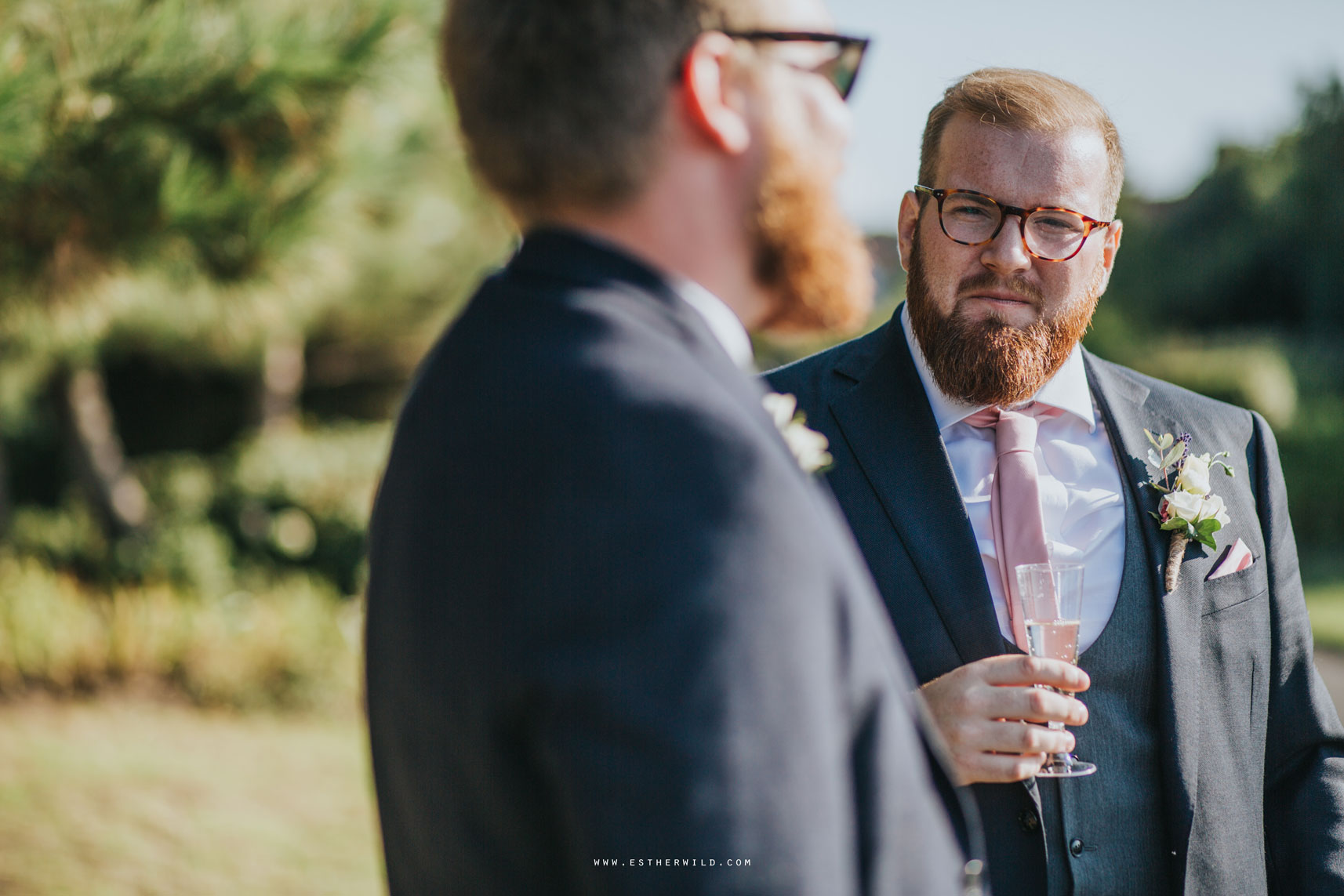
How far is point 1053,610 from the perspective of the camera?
170cm

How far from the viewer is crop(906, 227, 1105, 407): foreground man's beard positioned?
1.99 m

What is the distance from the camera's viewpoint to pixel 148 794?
548 centimetres

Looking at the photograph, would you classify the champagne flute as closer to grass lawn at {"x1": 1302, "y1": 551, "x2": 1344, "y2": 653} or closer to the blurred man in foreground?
the blurred man in foreground

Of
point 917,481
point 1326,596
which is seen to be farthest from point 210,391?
point 917,481

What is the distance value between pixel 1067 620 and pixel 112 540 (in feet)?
29.7

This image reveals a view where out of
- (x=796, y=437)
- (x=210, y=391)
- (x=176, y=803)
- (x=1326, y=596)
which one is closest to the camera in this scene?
(x=796, y=437)

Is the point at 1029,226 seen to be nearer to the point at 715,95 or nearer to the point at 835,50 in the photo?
the point at 835,50

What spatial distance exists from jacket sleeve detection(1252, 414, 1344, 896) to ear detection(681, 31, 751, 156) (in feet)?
5.21

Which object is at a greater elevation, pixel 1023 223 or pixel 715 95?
pixel 1023 223

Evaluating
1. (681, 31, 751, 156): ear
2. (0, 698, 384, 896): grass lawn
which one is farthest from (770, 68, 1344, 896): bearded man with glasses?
(0, 698, 384, 896): grass lawn

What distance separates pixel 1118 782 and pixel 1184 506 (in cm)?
52

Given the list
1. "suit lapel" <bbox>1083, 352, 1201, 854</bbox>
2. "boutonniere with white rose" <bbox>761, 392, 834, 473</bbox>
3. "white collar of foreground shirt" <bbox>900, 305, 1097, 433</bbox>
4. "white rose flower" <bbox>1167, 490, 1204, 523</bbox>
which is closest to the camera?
"boutonniere with white rose" <bbox>761, 392, 834, 473</bbox>

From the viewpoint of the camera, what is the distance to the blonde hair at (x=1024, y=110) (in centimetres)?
196

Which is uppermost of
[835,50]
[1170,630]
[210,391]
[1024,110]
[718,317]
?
[210,391]
